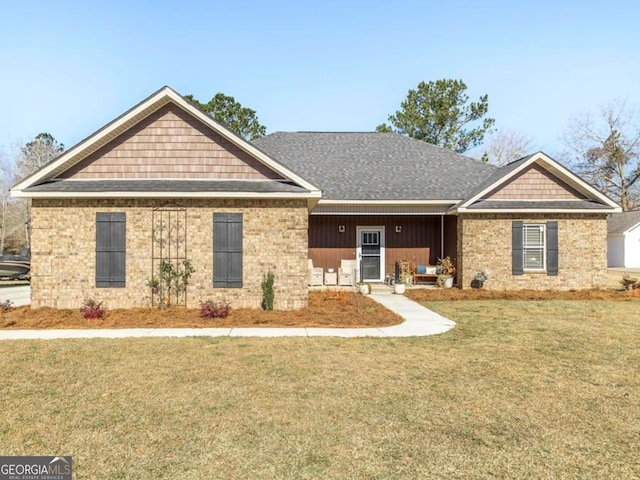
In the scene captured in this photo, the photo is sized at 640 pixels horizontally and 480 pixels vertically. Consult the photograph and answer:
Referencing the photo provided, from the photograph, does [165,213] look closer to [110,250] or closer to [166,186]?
[166,186]

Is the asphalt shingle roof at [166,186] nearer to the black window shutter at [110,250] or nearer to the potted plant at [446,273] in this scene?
the black window shutter at [110,250]

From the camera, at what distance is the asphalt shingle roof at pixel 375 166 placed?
17719 millimetres

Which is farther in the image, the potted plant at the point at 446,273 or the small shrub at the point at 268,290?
the potted plant at the point at 446,273

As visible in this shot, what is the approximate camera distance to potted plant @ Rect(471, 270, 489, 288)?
16062 mm

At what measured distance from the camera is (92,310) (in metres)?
10.7

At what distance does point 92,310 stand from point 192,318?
2340mm

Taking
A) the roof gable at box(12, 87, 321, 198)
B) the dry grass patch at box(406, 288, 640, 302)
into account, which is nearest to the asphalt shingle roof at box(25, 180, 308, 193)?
the roof gable at box(12, 87, 321, 198)

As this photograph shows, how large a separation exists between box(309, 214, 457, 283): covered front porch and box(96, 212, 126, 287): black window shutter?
8337 millimetres

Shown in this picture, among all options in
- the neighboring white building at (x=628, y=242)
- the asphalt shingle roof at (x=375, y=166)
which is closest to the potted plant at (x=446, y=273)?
the asphalt shingle roof at (x=375, y=166)

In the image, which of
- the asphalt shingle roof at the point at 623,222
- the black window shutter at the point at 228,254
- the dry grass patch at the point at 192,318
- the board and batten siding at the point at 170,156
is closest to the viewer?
the dry grass patch at the point at 192,318

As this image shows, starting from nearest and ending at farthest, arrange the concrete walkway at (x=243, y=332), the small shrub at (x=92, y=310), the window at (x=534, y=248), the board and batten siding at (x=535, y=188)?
the concrete walkway at (x=243, y=332) < the small shrub at (x=92, y=310) < the window at (x=534, y=248) < the board and batten siding at (x=535, y=188)

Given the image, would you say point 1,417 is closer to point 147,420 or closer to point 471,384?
point 147,420

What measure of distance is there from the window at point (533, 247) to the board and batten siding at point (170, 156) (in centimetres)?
962

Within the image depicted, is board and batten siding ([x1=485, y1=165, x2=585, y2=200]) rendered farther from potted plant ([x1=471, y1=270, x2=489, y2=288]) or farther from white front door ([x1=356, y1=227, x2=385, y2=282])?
white front door ([x1=356, y1=227, x2=385, y2=282])
